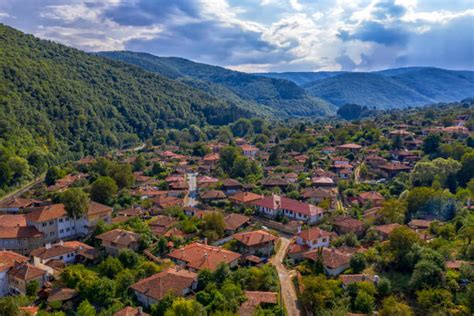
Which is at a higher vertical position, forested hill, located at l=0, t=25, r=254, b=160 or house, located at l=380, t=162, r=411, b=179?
forested hill, located at l=0, t=25, r=254, b=160

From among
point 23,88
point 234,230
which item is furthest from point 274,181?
point 23,88

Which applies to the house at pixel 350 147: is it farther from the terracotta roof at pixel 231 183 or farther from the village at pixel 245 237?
the terracotta roof at pixel 231 183

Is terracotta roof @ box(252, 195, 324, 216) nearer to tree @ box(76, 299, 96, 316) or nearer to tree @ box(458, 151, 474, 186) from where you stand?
tree @ box(458, 151, 474, 186)

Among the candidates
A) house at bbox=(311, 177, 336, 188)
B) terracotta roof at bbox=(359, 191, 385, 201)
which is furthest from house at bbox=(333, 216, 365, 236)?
house at bbox=(311, 177, 336, 188)

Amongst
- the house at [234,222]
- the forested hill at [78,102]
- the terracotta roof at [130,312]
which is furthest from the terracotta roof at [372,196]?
the forested hill at [78,102]

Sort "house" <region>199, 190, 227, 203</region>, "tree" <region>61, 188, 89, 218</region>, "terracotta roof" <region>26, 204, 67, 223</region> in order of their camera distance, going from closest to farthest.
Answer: "terracotta roof" <region>26, 204, 67, 223</region>, "tree" <region>61, 188, 89, 218</region>, "house" <region>199, 190, 227, 203</region>
